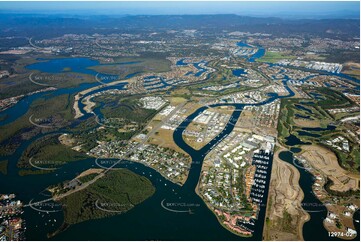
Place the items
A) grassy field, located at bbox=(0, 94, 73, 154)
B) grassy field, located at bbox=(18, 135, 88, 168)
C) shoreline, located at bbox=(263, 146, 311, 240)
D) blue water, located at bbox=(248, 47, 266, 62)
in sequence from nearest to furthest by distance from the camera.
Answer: shoreline, located at bbox=(263, 146, 311, 240) < grassy field, located at bbox=(18, 135, 88, 168) < grassy field, located at bbox=(0, 94, 73, 154) < blue water, located at bbox=(248, 47, 266, 62)

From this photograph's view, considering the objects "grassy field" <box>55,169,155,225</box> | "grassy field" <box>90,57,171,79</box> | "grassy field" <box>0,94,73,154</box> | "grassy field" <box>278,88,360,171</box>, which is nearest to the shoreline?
"grassy field" <box>278,88,360,171</box>

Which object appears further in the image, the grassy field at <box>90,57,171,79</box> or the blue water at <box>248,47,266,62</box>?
the blue water at <box>248,47,266,62</box>

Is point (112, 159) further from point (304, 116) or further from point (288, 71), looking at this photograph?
point (288, 71)

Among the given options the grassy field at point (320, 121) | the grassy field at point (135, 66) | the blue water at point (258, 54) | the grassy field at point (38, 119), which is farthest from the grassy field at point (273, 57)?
the grassy field at point (38, 119)

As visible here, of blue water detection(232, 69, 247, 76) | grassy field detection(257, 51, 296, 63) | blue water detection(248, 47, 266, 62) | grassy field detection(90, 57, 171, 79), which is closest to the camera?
blue water detection(232, 69, 247, 76)

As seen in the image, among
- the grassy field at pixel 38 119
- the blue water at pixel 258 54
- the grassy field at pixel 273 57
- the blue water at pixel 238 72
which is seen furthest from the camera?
the blue water at pixel 258 54

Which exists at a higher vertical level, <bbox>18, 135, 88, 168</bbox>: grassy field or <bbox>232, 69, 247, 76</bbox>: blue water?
<bbox>18, 135, 88, 168</bbox>: grassy field

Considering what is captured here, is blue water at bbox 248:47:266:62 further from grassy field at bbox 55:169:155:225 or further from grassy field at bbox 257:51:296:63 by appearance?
grassy field at bbox 55:169:155:225

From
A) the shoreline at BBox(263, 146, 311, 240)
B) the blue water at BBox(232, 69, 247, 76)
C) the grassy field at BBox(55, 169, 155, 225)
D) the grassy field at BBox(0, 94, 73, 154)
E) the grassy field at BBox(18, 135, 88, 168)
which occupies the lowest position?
the blue water at BBox(232, 69, 247, 76)

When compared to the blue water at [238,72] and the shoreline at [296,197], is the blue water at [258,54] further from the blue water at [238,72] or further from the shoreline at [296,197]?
the shoreline at [296,197]
